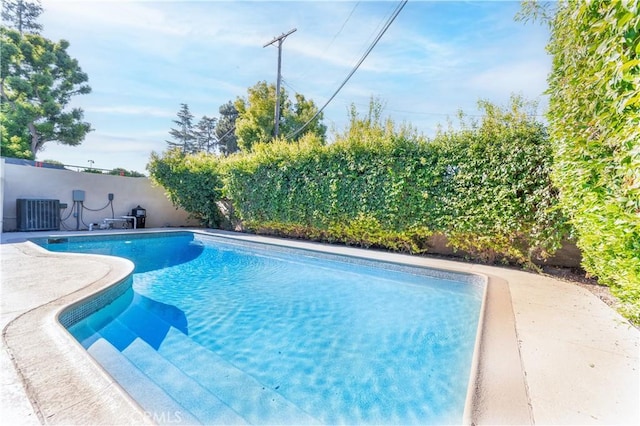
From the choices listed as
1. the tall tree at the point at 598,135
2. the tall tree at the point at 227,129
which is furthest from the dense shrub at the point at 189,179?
the tall tree at the point at 227,129

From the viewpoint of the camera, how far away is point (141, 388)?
2.43 metres

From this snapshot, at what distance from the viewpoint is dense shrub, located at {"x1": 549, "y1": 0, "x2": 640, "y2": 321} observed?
82.1 inches

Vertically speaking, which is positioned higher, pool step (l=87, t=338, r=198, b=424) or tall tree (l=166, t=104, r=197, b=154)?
tall tree (l=166, t=104, r=197, b=154)

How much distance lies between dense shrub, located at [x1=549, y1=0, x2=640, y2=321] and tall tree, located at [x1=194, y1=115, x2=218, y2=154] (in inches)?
1553

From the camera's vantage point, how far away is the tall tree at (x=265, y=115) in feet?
68.5

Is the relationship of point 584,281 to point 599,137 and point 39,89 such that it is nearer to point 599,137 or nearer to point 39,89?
point 599,137

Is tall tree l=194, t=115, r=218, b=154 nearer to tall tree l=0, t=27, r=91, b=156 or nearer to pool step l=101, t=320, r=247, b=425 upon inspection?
tall tree l=0, t=27, r=91, b=156

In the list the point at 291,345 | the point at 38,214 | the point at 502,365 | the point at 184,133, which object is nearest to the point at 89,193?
the point at 38,214

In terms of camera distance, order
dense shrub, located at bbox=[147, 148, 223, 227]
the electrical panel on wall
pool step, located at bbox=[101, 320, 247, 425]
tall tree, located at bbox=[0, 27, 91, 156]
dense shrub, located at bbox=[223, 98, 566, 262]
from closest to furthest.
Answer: pool step, located at bbox=[101, 320, 247, 425] < dense shrub, located at bbox=[223, 98, 566, 262] < the electrical panel on wall < dense shrub, located at bbox=[147, 148, 223, 227] < tall tree, located at bbox=[0, 27, 91, 156]

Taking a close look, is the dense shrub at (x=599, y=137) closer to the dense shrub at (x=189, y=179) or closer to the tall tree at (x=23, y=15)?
the dense shrub at (x=189, y=179)

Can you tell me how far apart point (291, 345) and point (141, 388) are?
1662 millimetres

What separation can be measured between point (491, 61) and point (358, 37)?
175 inches

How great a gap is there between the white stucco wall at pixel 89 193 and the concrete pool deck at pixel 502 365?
8370 mm

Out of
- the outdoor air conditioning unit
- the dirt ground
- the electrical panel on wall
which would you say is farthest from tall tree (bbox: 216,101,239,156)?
the dirt ground
